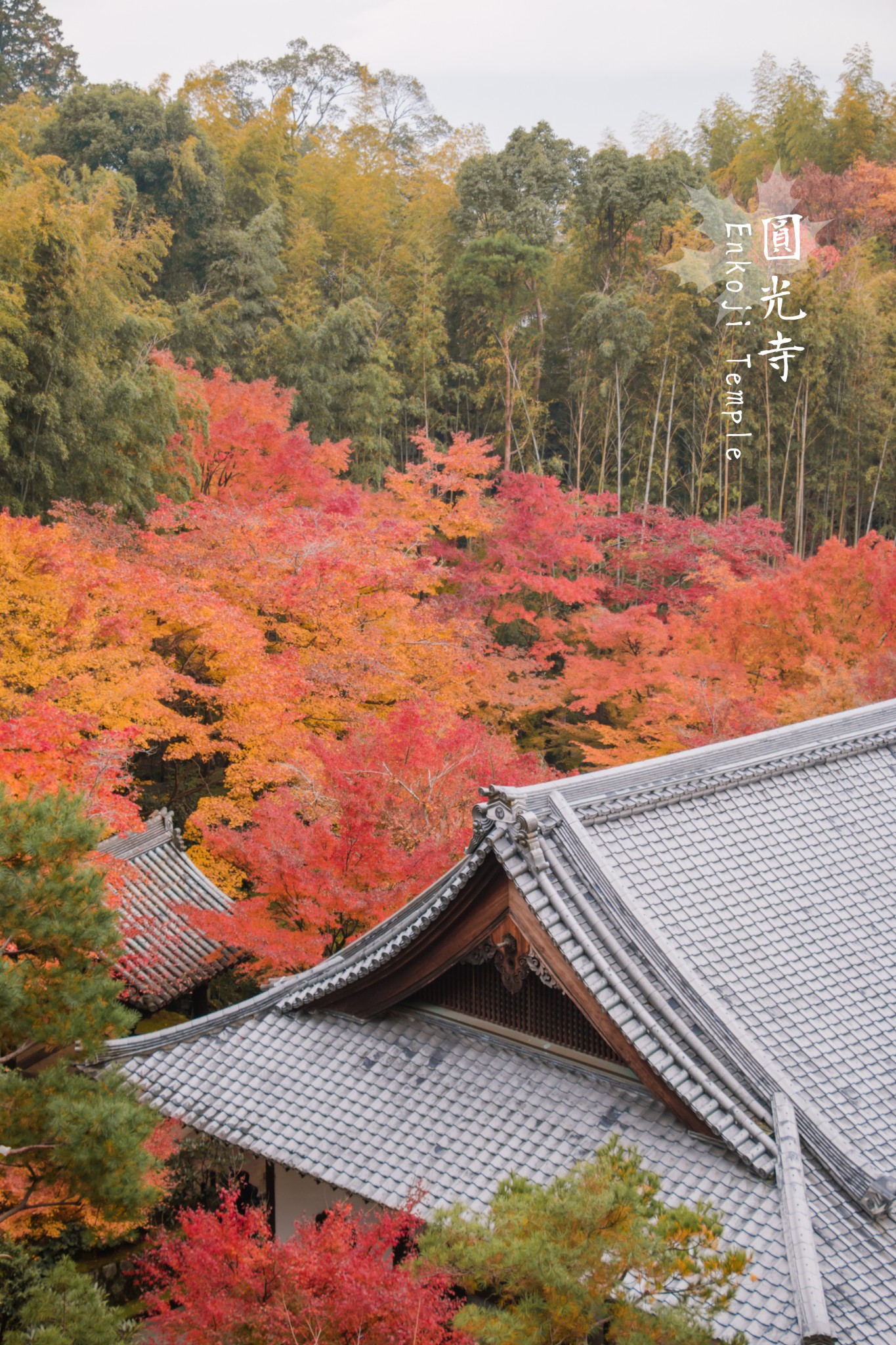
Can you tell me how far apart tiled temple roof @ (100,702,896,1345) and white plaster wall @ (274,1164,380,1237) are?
1.14 metres

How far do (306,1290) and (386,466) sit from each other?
1216 inches

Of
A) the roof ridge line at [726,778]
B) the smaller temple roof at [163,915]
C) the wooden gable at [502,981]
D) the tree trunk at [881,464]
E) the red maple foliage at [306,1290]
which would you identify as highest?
the tree trunk at [881,464]

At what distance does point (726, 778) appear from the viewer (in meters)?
8.89

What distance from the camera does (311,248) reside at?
36.5 m

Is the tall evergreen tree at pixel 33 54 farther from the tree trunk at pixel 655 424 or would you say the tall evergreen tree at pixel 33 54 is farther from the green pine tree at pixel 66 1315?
the green pine tree at pixel 66 1315

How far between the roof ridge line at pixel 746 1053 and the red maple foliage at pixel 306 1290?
7.51 ft

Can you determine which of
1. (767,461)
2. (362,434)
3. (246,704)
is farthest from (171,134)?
(246,704)

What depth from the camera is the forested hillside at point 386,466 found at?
49.0 feet

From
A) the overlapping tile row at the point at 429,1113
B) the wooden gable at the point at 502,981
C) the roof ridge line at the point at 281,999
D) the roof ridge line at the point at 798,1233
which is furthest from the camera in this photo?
the roof ridge line at the point at 281,999

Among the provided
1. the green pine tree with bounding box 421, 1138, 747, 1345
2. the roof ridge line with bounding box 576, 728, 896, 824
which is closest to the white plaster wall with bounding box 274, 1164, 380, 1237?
the green pine tree with bounding box 421, 1138, 747, 1345

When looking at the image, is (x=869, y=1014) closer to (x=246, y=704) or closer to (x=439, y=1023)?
(x=439, y=1023)

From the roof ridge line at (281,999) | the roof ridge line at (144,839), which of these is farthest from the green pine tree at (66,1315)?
the roof ridge line at (144,839)

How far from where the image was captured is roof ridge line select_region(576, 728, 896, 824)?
820 centimetres

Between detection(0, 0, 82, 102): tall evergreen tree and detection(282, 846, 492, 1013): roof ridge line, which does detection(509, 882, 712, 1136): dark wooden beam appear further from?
detection(0, 0, 82, 102): tall evergreen tree
